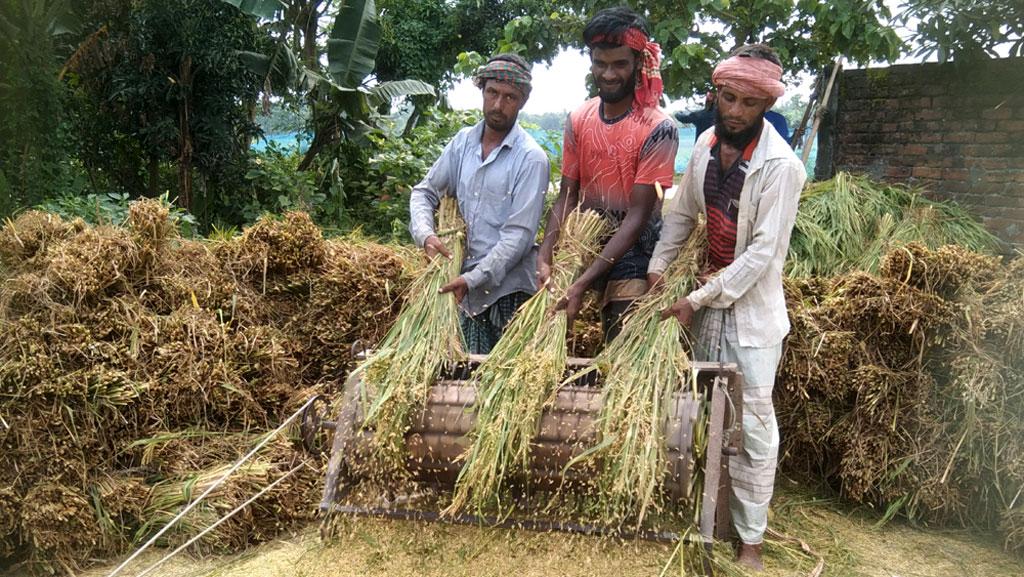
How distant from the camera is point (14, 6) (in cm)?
703

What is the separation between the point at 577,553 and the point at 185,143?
722 cm

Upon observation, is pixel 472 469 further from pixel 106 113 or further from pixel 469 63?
pixel 106 113

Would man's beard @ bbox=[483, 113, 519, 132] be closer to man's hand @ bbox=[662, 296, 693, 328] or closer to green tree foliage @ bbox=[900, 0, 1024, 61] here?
man's hand @ bbox=[662, 296, 693, 328]

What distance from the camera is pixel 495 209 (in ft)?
10.6

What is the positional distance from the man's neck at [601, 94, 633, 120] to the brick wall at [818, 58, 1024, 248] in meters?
3.90

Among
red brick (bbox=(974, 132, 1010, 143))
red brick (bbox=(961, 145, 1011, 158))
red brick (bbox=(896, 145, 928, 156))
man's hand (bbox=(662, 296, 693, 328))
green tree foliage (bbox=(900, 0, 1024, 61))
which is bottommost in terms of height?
man's hand (bbox=(662, 296, 693, 328))

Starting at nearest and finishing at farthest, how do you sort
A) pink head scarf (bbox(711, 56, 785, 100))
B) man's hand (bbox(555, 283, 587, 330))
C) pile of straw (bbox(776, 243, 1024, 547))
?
pink head scarf (bbox(711, 56, 785, 100)) → man's hand (bbox(555, 283, 587, 330)) → pile of straw (bbox(776, 243, 1024, 547))

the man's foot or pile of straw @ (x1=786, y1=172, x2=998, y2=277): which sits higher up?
pile of straw @ (x1=786, y1=172, x2=998, y2=277)

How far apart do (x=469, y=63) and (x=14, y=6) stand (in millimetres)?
3983

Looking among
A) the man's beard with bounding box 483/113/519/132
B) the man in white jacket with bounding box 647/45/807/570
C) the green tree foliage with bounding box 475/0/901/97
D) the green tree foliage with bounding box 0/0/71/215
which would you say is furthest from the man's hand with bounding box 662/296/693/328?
the green tree foliage with bounding box 0/0/71/215

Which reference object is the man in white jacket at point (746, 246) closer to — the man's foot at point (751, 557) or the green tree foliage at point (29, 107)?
the man's foot at point (751, 557)

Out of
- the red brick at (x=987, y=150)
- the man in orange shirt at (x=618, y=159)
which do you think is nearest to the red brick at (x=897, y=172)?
the red brick at (x=987, y=150)

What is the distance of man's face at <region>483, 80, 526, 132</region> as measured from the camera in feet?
10.3

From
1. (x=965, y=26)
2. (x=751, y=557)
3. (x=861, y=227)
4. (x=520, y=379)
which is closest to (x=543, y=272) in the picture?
(x=520, y=379)
